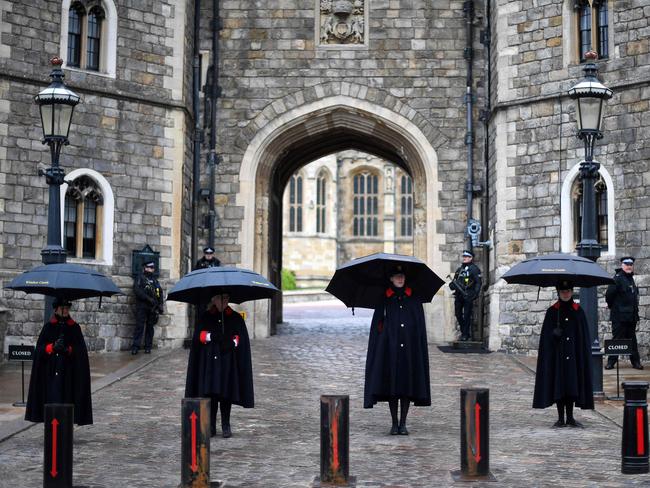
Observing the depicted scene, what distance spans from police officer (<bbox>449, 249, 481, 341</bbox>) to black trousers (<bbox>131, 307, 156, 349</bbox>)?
5.17 metres

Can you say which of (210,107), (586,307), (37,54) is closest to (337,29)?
(210,107)

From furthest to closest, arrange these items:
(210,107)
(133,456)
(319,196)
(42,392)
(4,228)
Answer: (319,196) → (210,107) → (4,228) → (42,392) → (133,456)

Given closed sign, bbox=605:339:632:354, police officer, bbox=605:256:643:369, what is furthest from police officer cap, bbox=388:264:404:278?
police officer, bbox=605:256:643:369

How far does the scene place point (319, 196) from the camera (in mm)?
64188

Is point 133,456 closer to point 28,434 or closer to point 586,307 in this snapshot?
point 28,434

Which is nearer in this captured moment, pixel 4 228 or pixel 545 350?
pixel 545 350

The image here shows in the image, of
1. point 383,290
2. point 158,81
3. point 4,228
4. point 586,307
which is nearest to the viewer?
point 383,290

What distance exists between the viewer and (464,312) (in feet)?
65.4

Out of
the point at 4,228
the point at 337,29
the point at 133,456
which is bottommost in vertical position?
the point at 133,456

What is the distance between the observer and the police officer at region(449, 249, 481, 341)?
19719mm

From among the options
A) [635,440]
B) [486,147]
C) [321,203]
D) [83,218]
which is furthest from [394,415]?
[321,203]

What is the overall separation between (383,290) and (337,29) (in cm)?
1150

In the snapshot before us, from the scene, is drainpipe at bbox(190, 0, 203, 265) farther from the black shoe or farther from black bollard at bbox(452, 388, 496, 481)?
black bollard at bbox(452, 388, 496, 481)

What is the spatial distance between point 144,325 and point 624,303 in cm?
795
